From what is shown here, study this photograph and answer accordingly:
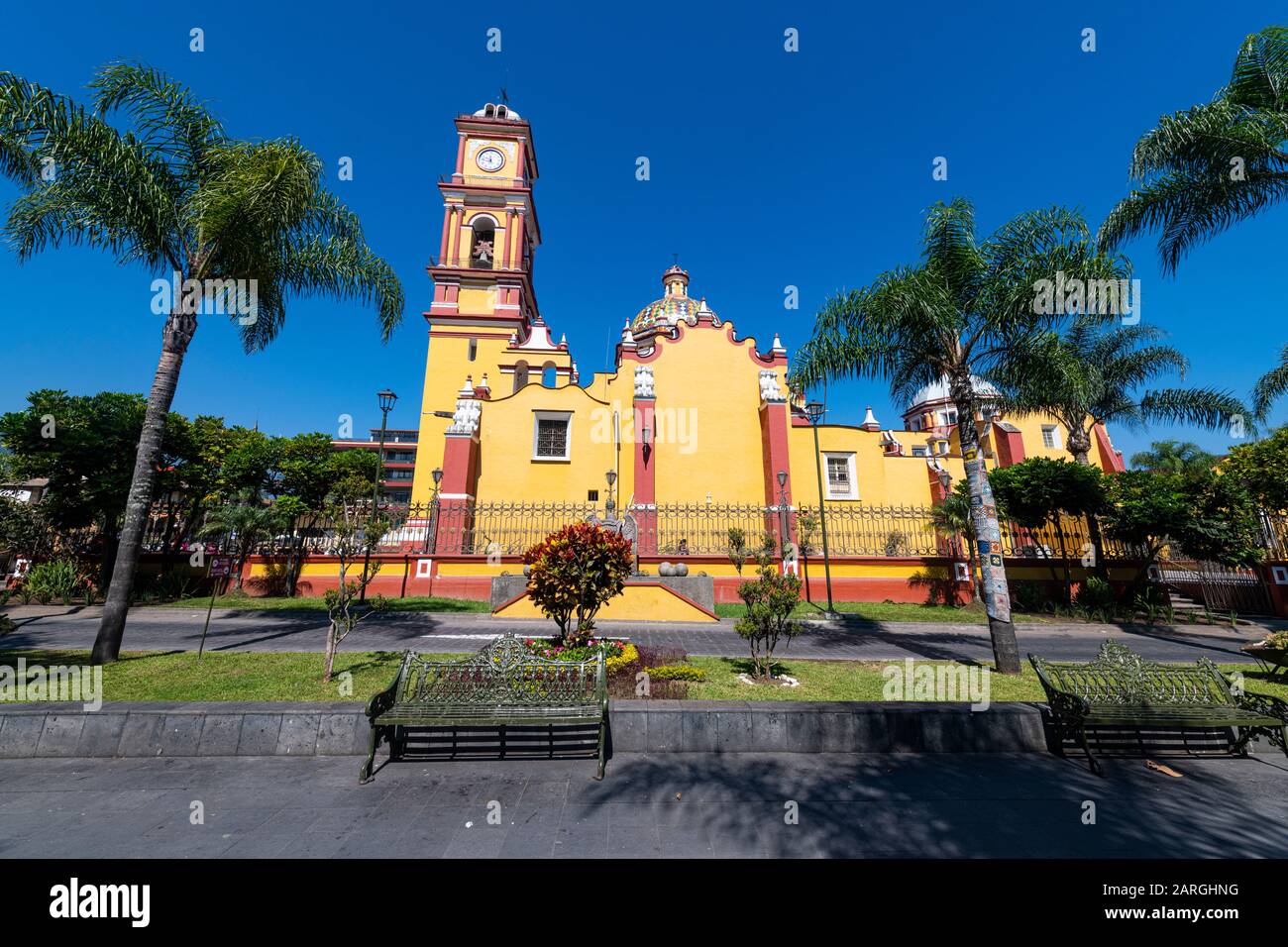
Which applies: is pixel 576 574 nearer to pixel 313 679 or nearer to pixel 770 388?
pixel 313 679

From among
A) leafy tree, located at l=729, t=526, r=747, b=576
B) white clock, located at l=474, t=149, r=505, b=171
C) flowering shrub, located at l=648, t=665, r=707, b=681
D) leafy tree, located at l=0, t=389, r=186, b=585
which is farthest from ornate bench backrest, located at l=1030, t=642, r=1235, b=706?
white clock, located at l=474, t=149, r=505, b=171

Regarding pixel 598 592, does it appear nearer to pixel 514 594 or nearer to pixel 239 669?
pixel 239 669

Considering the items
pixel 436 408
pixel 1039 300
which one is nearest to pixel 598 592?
pixel 1039 300

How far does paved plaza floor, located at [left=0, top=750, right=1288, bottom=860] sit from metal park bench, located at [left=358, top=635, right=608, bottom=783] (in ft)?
1.23

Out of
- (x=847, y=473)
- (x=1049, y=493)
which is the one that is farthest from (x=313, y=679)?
(x=847, y=473)

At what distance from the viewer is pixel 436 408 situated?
23.3 meters

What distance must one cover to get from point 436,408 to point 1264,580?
98.5 feet

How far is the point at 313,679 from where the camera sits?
6.04m

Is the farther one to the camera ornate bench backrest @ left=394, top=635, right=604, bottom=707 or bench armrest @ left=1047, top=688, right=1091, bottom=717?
ornate bench backrest @ left=394, top=635, right=604, bottom=707

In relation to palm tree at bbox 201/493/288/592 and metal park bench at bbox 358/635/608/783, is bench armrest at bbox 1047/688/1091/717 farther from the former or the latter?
palm tree at bbox 201/493/288/592

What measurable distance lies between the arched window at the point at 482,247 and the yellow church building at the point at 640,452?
105 millimetres

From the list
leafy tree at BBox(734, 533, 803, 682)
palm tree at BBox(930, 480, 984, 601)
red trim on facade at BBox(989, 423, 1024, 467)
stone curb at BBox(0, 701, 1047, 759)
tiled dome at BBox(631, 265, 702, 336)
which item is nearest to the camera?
stone curb at BBox(0, 701, 1047, 759)

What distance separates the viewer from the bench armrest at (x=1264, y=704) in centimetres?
445

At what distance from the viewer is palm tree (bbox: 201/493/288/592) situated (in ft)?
42.9
